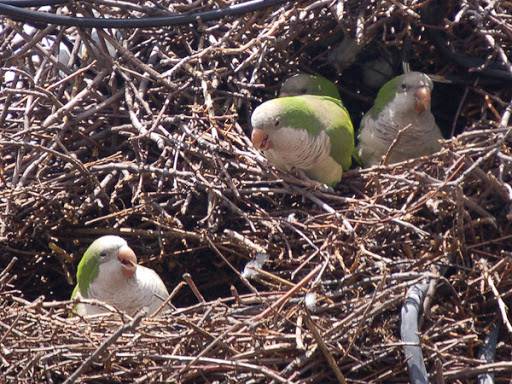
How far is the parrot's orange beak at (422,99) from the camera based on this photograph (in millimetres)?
4652

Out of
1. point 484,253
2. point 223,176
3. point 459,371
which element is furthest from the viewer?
point 223,176

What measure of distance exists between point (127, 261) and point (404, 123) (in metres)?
1.23

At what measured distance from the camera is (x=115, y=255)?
14.2ft

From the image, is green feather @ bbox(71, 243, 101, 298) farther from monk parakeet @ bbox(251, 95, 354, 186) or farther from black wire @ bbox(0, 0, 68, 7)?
black wire @ bbox(0, 0, 68, 7)

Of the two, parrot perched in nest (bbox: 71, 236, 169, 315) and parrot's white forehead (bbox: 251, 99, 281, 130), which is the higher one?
parrot's white forehead (bbox: 251, 99, 281, 130)

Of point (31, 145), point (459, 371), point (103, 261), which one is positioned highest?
point (31, 145)

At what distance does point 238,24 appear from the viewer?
4.68 metres

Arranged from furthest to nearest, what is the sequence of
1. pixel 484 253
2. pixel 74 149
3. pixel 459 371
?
pixel 74 149, pixel 484 253, pixel 459 371

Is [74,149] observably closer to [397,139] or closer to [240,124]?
[240,124]

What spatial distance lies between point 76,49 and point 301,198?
1240 mm

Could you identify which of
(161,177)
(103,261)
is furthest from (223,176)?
(103,261)

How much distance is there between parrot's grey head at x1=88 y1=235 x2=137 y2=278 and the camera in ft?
14.1

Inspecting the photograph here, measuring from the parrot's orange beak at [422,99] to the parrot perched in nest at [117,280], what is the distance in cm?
120

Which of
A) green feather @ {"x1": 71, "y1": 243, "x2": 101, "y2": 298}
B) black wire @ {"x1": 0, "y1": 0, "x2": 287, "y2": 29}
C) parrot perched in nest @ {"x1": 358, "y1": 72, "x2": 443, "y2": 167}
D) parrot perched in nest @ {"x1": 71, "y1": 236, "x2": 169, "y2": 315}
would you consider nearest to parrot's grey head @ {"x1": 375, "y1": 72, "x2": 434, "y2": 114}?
parrot perched in nest @ {"x1": 358, "y1": 72, "x2": 443, "y2": 167}
